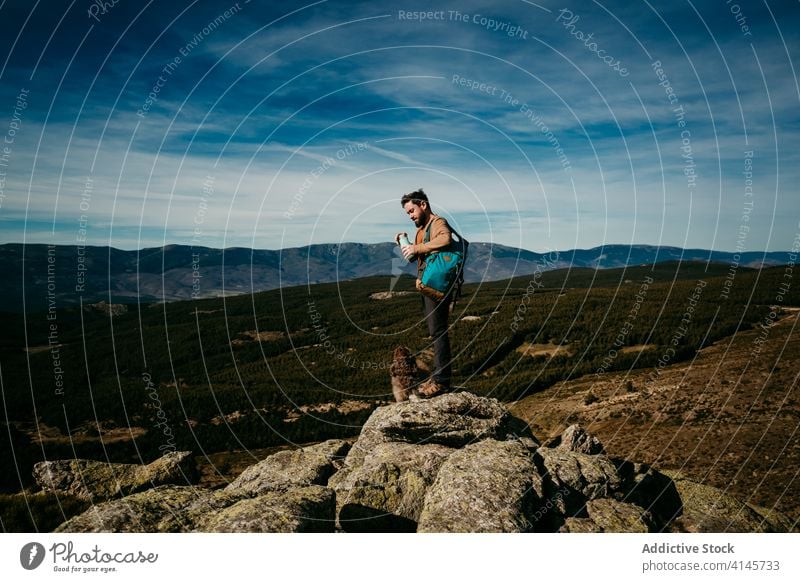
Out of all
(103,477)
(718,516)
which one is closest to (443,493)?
(718,516)

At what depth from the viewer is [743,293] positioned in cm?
7694

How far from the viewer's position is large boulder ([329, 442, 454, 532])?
8141 mm

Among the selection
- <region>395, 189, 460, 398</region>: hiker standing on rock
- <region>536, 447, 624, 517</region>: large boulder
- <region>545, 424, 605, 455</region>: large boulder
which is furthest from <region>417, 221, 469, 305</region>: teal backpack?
<region>545, 424, 605, 455</region>: large boulder

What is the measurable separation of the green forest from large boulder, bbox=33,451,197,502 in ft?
18.6

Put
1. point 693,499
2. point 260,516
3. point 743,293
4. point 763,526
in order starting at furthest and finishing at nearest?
point 743,293 → point 693,499 → point 763,526 → point 260,516

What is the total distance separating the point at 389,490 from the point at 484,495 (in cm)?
205

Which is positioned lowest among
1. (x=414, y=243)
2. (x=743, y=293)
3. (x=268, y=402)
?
(x=268, y=402)

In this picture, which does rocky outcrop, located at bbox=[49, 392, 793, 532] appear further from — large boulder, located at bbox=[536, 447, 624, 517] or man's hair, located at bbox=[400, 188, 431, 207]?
man's hair, located at bbox=[400, 188, 431, 207]

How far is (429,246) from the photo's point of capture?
9.19 m

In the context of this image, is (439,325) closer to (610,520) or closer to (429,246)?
(429,246)
